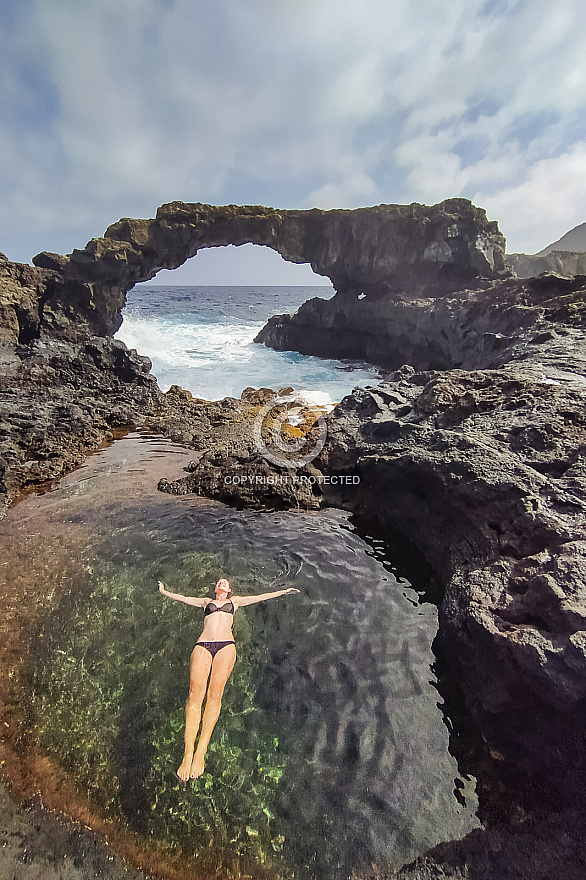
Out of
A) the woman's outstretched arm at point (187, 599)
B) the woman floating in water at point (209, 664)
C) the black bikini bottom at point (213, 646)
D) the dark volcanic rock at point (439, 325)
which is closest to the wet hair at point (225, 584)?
the woman floating in water at point (209, 664)

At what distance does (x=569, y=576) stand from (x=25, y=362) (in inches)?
634

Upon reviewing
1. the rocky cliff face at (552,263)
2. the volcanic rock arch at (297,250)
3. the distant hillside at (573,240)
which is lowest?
the volcanic rock arch at (297,250)

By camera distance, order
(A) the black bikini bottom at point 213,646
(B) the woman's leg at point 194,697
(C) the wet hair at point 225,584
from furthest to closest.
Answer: (C) the wet hair at point 225,584 < (A) the black bikini bottom at point 213,646 < (B) the woman's leg at point 194,697

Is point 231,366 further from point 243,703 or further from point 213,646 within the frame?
point 243,703

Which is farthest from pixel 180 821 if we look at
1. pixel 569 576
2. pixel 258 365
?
pixel 258 365

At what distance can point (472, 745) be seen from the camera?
3211mm

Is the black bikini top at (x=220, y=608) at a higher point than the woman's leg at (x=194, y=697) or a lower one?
higher

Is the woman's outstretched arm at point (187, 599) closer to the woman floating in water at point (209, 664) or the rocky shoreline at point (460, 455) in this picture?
the woman floating in water at point (209, 664)

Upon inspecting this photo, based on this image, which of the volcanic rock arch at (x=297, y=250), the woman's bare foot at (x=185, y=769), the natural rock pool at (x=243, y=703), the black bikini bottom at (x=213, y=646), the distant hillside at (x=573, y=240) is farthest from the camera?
the distant hillside at (x=573, y=240)

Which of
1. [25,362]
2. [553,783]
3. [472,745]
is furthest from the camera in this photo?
[25,362]

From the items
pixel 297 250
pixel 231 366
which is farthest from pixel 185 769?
pixel 297 250

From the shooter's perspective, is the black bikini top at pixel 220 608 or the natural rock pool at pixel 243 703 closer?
the natural rock pool at pixel 243 703

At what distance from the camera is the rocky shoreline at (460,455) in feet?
9.43

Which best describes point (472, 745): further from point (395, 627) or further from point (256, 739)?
point (256, 739)
